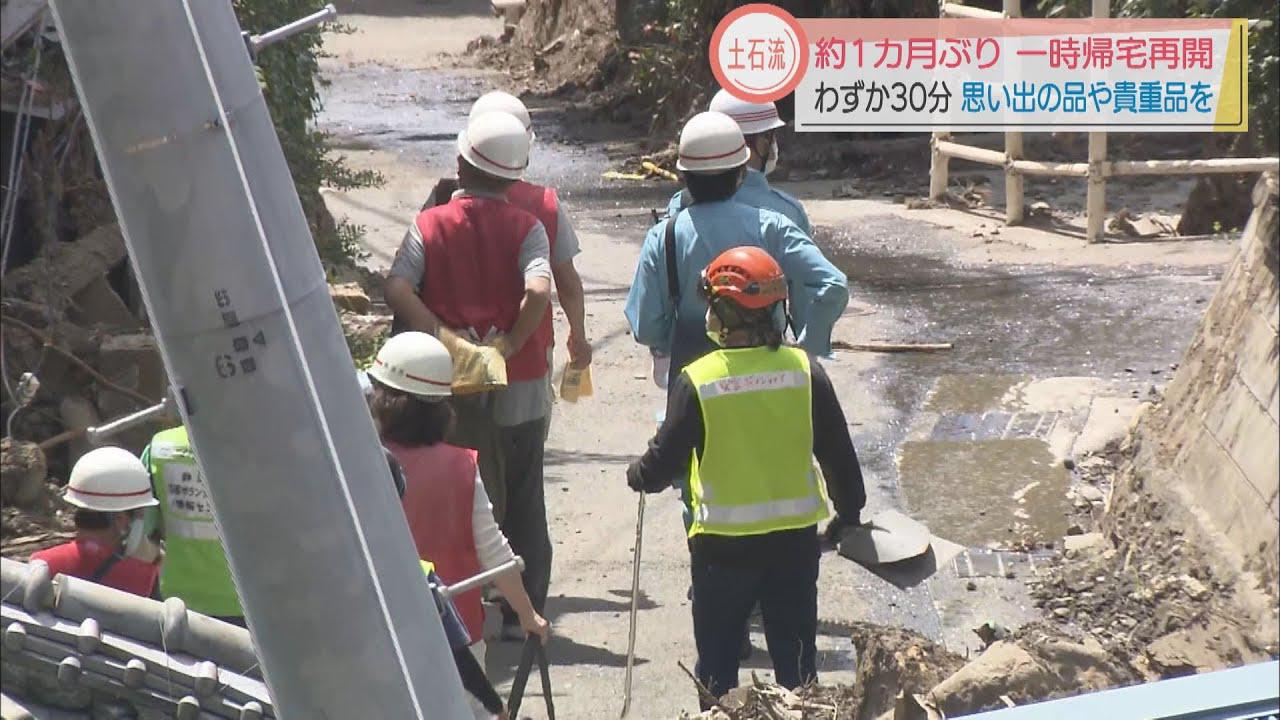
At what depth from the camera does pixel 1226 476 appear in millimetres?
5816

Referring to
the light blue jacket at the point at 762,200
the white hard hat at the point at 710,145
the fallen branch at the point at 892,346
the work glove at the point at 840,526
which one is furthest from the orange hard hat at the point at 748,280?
the fallen branch at the point at 892,346

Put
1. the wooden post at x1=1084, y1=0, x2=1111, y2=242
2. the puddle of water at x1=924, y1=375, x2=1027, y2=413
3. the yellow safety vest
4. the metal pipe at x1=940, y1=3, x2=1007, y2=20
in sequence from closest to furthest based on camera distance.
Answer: the yellow safety vest < the puddle of water at x1=924, y1=375, x2=1027, y2=413 < the wooden post at x1=1084, y1=0, x2=1111, y2=242 < the metal pipe at x1=940, y1=3, x2=1007, y2=20

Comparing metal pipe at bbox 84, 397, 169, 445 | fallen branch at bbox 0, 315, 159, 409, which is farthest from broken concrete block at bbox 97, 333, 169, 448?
metal pipe at bbox 84, 397, 169, 445

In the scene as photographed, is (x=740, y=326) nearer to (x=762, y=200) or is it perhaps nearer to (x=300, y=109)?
(x=762, y=200)

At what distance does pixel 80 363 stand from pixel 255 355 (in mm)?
6245

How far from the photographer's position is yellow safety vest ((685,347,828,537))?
4742 millimetres

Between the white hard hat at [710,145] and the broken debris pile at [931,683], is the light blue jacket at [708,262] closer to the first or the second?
the white hard hat at [710,145]

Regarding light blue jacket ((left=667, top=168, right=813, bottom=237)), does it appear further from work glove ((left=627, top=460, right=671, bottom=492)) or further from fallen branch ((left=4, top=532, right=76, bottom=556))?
fallen branch ((left=4, top=532, right=76, bottom=556))

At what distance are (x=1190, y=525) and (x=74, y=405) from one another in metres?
5.13

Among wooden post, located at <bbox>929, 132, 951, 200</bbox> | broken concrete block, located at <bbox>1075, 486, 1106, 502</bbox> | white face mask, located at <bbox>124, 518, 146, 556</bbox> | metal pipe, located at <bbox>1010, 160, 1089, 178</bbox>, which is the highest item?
white face mask, located at <bbox>124, 518, 146, 556</bbox>

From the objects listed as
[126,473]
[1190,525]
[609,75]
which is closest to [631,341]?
[1190,525]

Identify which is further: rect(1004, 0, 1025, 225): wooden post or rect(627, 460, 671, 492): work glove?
rect(1004, 0, 1025, 225): wooden post

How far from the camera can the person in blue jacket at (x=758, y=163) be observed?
19.6 feet

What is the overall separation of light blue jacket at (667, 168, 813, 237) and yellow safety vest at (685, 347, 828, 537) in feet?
4.10
